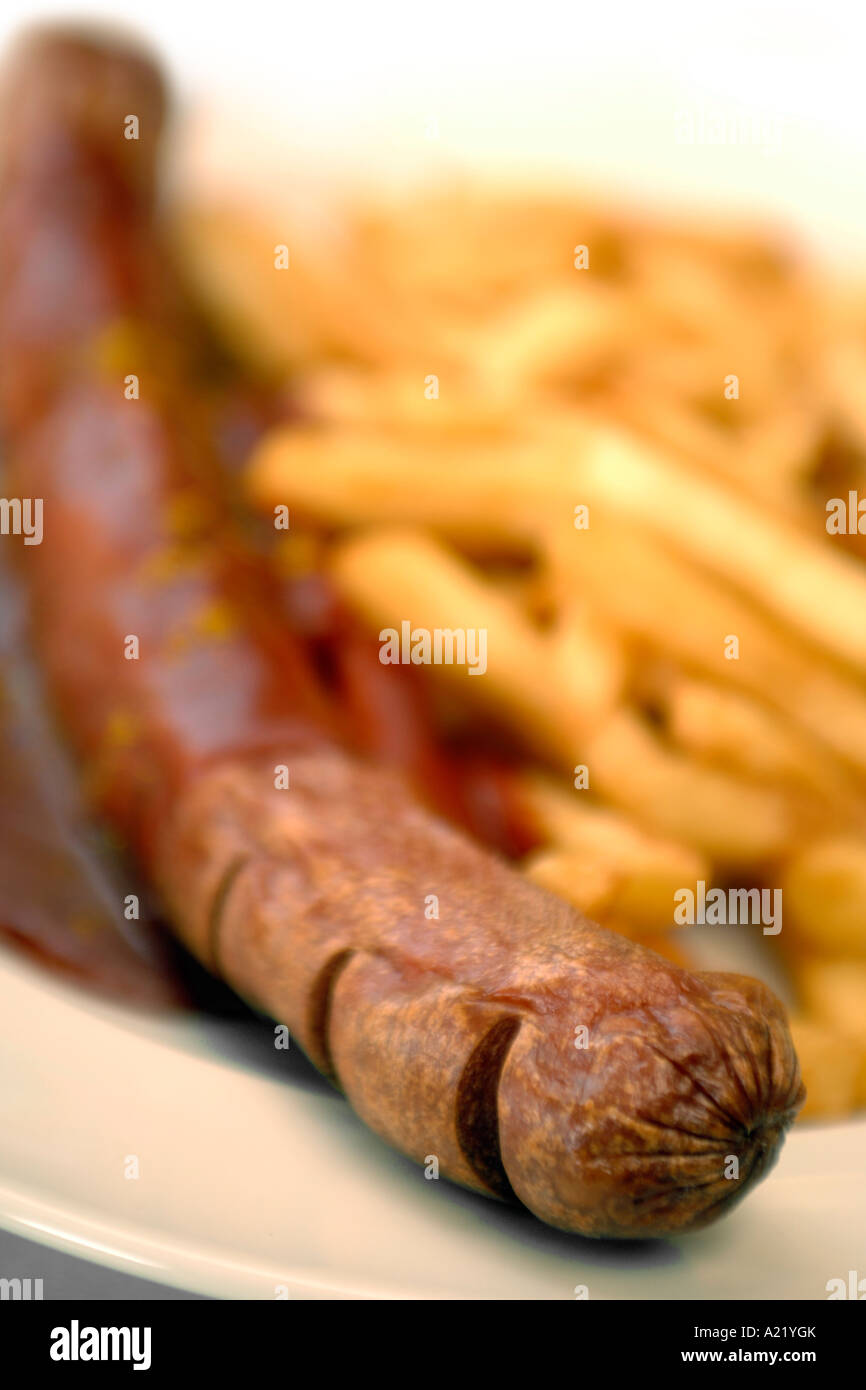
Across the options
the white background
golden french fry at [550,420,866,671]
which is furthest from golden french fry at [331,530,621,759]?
the white background

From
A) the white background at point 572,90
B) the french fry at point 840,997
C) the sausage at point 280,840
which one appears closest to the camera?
the sausage at point 280,840

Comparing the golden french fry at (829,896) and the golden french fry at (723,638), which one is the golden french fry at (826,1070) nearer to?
the golden french fry at (829,896)

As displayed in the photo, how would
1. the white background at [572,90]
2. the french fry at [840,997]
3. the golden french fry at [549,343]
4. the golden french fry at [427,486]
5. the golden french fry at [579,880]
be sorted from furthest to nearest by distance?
the white background at [572,90] < the golden french fry at [549,343] < the golden french fry at [427,486] < the french fry at [840,997] < the golden french fry at [579,880]

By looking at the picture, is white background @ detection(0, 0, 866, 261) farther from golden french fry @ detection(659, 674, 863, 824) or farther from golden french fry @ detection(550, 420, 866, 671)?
golden french fry @ detection(659, 674, 863, 824)

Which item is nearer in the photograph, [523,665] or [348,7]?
[523,665]

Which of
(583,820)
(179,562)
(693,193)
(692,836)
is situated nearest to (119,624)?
(179,562)

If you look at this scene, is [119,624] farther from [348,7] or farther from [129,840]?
[348,7]

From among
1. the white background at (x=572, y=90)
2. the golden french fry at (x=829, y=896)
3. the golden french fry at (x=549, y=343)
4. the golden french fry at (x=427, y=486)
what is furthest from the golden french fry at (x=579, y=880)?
the white background at (x=572, y=90)
